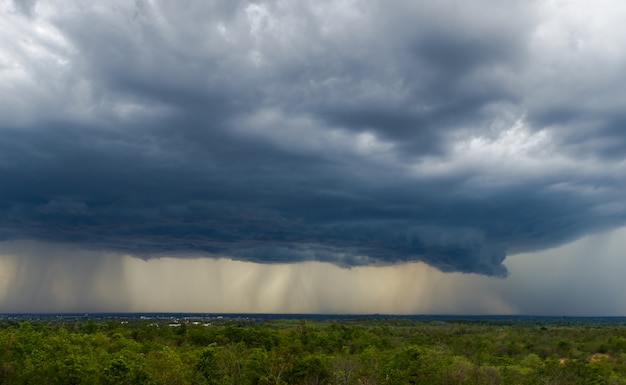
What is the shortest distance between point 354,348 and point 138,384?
329 ft

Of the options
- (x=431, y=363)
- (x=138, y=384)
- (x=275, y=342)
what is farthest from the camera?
(x=275, y=342)

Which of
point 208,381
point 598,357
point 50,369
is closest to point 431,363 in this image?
point 208,381

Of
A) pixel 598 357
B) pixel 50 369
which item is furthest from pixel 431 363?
pixel 598 357

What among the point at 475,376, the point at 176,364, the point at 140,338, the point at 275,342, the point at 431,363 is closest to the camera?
the point at 176,364

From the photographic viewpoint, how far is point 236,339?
183 meters

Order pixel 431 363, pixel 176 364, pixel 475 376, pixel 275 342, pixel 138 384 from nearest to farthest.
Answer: pixel 138 384
pixel 176 364
pixel 475 376
pixel 431 363
pixel 275 342

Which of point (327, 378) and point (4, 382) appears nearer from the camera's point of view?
point (4, 382)

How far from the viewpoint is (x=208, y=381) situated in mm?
96938

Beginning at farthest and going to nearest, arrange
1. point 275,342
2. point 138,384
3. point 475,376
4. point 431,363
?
point 275,342
point 431,363
point 475,376
point 138,384

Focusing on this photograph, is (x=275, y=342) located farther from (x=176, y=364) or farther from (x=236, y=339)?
(x=176, y=364)

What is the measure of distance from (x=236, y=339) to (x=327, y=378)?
74914 millimetres

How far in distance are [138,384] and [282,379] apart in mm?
Result: 34018

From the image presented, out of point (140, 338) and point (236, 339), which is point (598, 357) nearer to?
point (236, 339)

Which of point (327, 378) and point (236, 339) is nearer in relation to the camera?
point (327, 378)
